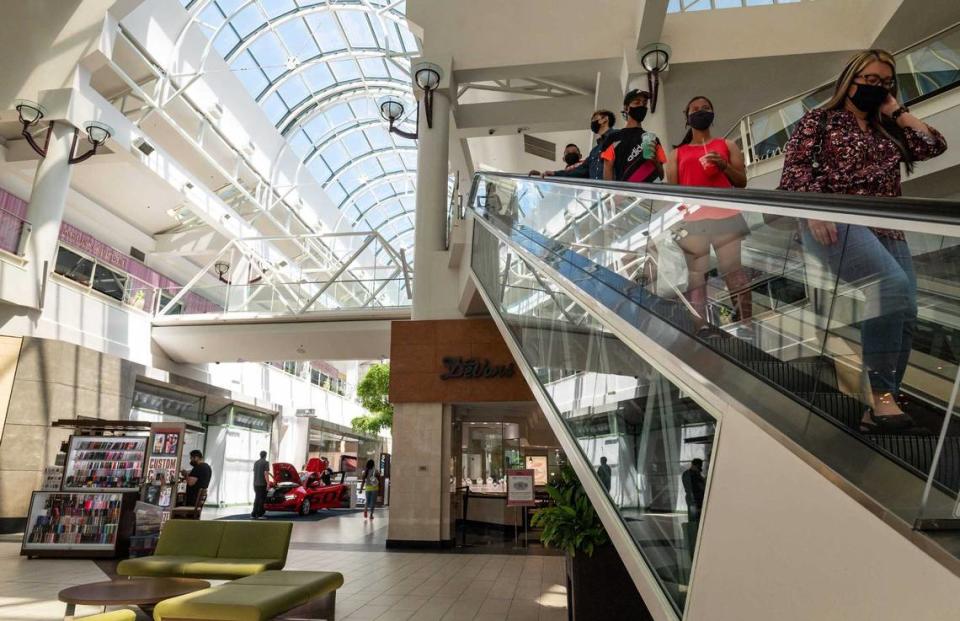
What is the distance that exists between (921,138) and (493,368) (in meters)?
8.54

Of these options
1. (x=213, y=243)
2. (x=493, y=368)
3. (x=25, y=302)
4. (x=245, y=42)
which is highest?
(x=245, y=42)

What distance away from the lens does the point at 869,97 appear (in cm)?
234

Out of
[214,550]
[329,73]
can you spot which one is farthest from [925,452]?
[329,73]

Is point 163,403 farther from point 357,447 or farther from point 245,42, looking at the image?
point 357,447

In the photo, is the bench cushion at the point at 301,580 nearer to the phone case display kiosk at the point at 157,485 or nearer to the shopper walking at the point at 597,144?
the shopper walking at the point at 597,144

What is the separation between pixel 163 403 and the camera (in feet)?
56.3

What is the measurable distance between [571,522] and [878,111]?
325cm

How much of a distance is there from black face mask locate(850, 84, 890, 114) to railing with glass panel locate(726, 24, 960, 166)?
4.81 meters

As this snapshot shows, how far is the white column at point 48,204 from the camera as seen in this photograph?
12.1 metres

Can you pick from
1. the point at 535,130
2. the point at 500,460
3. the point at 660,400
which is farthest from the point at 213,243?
the point at 660,400

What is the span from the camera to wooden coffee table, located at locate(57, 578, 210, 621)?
13.1ft

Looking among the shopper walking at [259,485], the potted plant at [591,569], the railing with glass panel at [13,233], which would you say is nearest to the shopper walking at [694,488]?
the potted plant at [591,569]

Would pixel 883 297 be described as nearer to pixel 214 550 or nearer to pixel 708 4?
pixel 214 550

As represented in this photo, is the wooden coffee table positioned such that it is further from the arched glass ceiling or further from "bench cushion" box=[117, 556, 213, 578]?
the arched glass ceiling
